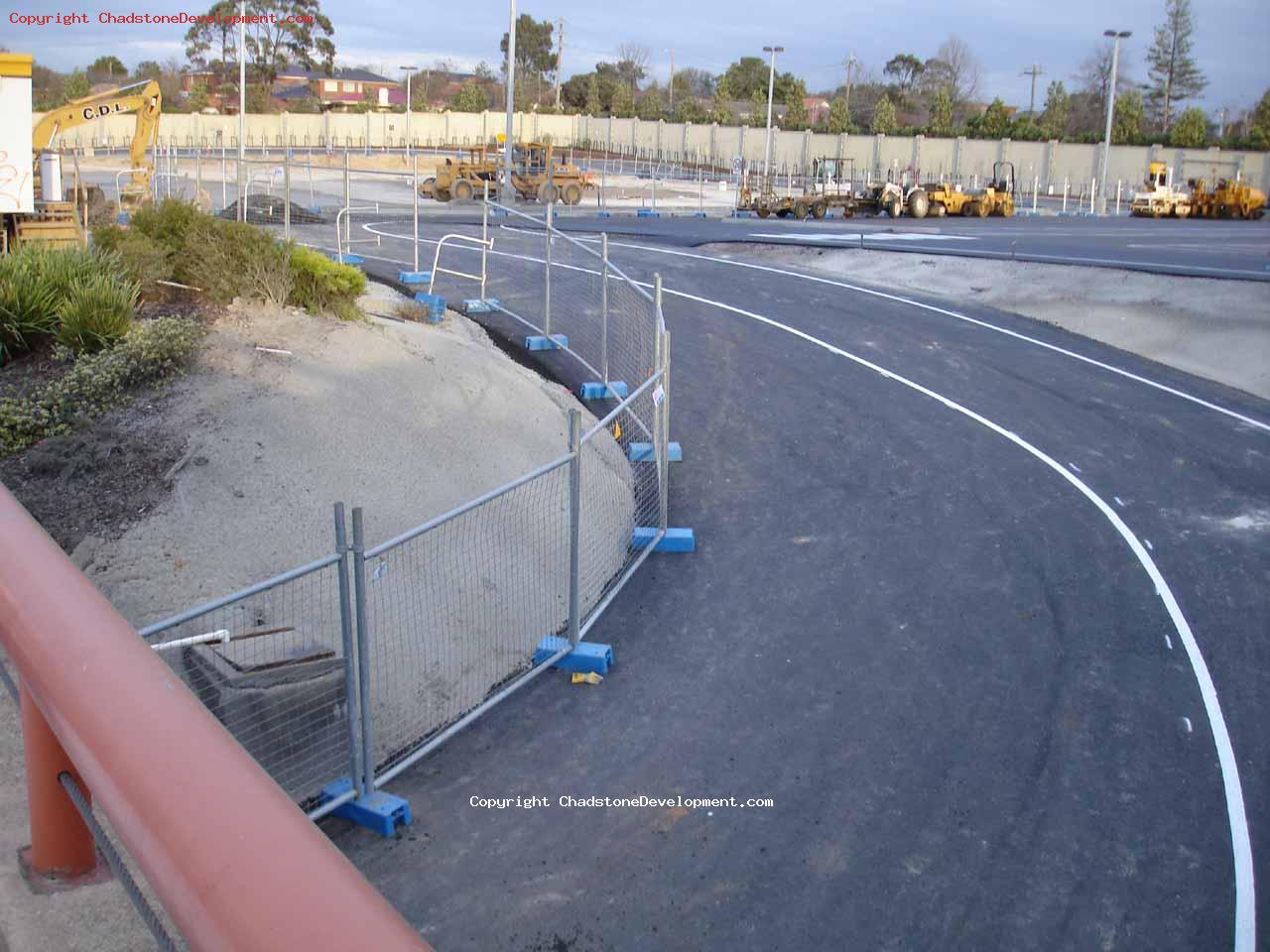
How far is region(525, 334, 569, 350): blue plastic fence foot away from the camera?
18.5 m

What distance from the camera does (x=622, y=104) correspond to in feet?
334

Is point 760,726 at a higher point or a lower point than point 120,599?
lower

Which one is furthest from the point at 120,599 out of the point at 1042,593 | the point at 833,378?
the point at 833,378

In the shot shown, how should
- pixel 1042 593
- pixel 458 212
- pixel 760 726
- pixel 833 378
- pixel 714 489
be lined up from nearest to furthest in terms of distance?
pixel 760 726
pixel 1042 593
pixel 714 489
pixel 833 378
pixel 458 212

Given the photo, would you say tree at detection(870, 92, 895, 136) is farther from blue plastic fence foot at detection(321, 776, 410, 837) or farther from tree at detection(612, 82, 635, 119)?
blue plastic fence foot at detection(321, 776, 410, 837)

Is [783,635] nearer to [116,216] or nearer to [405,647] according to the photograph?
[405,647]

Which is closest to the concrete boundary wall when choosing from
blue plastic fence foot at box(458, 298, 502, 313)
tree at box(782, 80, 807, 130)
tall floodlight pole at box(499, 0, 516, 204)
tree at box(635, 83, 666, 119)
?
tree at box(782, 80, 807, 130)

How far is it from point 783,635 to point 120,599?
5.29m

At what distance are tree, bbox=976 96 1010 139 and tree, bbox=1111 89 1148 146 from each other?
23.0 feet

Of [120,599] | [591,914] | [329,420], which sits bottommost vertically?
[591,914]

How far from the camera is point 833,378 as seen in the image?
62.9 ft

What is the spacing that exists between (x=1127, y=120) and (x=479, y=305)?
7718 centimetres

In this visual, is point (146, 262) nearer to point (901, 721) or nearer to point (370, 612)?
point (370, 612)

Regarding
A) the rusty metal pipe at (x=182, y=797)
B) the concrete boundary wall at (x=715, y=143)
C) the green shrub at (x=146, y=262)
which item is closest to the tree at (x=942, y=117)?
the concrete boundary wall at (x=715, y=143)
